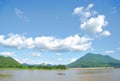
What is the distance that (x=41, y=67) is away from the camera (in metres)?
120

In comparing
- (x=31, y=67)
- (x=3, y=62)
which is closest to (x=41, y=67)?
(x=31, y=67)

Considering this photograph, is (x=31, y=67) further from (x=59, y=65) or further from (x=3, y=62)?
(x=3, y=62)

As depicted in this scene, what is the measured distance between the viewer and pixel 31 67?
121 meters

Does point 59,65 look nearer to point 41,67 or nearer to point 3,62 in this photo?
point 41,67

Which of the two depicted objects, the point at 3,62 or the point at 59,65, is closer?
the point at 59,65

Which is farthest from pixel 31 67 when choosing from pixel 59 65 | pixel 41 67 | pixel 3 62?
pixel 3 62

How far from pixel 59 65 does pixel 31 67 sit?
50.6 ft

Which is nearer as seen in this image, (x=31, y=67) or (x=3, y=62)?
(x=31, y=67)

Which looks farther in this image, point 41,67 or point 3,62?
point 3,62

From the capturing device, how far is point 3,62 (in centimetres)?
19938

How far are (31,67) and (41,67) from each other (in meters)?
5.62

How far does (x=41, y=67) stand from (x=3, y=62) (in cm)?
8930
